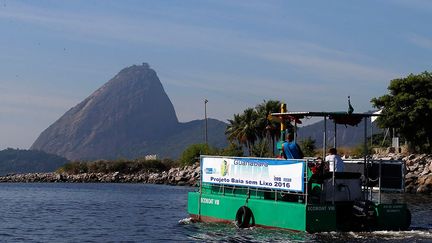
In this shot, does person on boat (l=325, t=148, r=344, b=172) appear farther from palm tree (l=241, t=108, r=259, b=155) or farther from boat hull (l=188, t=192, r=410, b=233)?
palm tree (l=241, t=108, r=259, b=155)

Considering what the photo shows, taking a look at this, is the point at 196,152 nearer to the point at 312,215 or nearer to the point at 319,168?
the point at 319,168

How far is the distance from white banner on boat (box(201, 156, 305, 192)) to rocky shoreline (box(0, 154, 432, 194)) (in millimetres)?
11995

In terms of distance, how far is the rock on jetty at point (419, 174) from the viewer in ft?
199

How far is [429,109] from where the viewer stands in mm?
72062

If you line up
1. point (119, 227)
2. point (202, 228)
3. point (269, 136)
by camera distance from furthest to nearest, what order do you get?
point (269, 136) → point (119, 227) → point (202, 228)

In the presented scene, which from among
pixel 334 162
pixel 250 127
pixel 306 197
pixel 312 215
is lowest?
pixel 312 215

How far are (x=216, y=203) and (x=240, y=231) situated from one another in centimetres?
311

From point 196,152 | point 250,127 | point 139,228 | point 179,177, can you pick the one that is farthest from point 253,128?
point 139,228

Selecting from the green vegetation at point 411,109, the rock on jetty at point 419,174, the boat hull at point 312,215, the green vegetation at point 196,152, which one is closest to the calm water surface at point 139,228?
the boat hull at point 312,215

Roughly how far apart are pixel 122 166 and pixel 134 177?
12260mm

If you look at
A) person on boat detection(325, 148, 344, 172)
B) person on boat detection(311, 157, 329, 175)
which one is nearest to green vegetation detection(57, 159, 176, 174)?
person on boat detection(325, 148, 344, 172)

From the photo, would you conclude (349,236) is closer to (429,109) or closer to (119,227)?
(119,227)

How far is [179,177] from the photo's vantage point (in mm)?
95562

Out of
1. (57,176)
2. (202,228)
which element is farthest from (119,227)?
(57,176)
